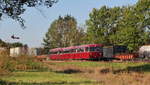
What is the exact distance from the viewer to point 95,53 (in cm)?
5609

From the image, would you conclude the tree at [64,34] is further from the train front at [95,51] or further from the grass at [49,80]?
the grass at [49,80]

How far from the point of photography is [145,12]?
74.6m

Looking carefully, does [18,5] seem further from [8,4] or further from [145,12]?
[145,12]

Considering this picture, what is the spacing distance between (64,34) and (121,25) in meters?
31.2

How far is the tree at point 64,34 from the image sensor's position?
4053 inches

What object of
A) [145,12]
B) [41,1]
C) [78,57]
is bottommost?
[78,57]

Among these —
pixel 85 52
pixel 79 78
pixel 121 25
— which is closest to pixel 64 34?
pixel 121 25

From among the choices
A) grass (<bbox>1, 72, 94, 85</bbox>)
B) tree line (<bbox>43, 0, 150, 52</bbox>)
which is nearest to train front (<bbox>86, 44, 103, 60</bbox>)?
tree line (<bbox>43, 0, 150, 52</bbox>)

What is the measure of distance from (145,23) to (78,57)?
20.0 meters

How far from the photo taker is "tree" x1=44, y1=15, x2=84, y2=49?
338 ft

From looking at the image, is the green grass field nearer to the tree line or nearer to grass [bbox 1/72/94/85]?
grass [bbox 1/72/94/85]

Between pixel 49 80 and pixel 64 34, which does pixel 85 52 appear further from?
pixel 64 34

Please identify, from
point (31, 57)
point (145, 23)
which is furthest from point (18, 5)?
point (145, 23)

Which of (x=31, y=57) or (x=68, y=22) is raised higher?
(x=68, y=22)
